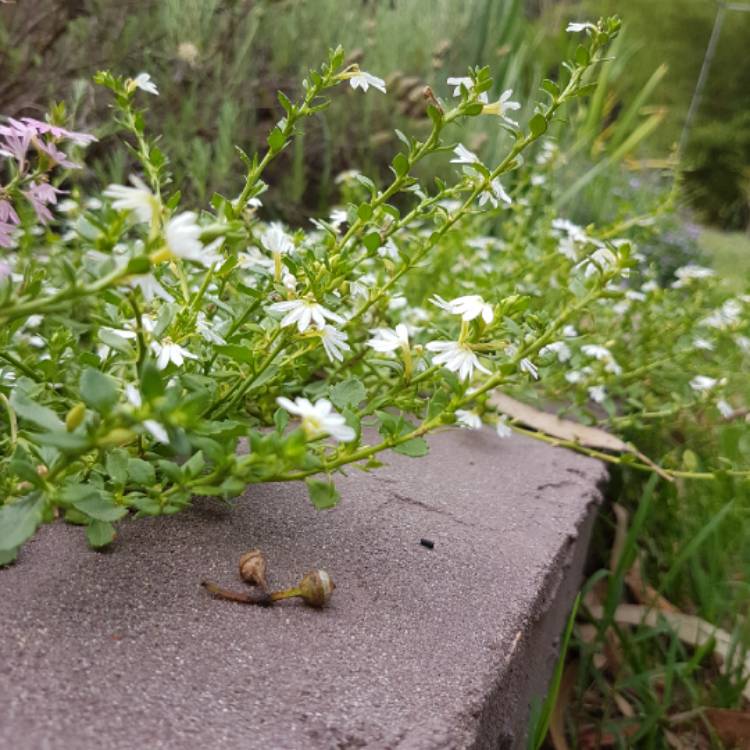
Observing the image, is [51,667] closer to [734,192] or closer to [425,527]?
[425,527]

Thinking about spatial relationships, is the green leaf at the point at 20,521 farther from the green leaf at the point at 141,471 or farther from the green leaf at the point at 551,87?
the green leaf at the point at 551,87

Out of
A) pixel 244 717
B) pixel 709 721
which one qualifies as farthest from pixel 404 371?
pixel 709 721

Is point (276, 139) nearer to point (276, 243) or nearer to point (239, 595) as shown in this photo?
point (276, 243)

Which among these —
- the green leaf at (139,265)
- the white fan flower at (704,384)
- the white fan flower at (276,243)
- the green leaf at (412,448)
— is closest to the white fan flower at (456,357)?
the green leaf at (412,448)

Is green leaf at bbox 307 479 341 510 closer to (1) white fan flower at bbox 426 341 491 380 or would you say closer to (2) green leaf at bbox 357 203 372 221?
(1) white fan flower at bbox 426 341 491 380

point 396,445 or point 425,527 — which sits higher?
point 396,445

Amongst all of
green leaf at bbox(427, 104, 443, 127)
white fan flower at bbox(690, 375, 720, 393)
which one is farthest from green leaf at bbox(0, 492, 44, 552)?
white fan flower at bbox(690, 375, 720, 393)
